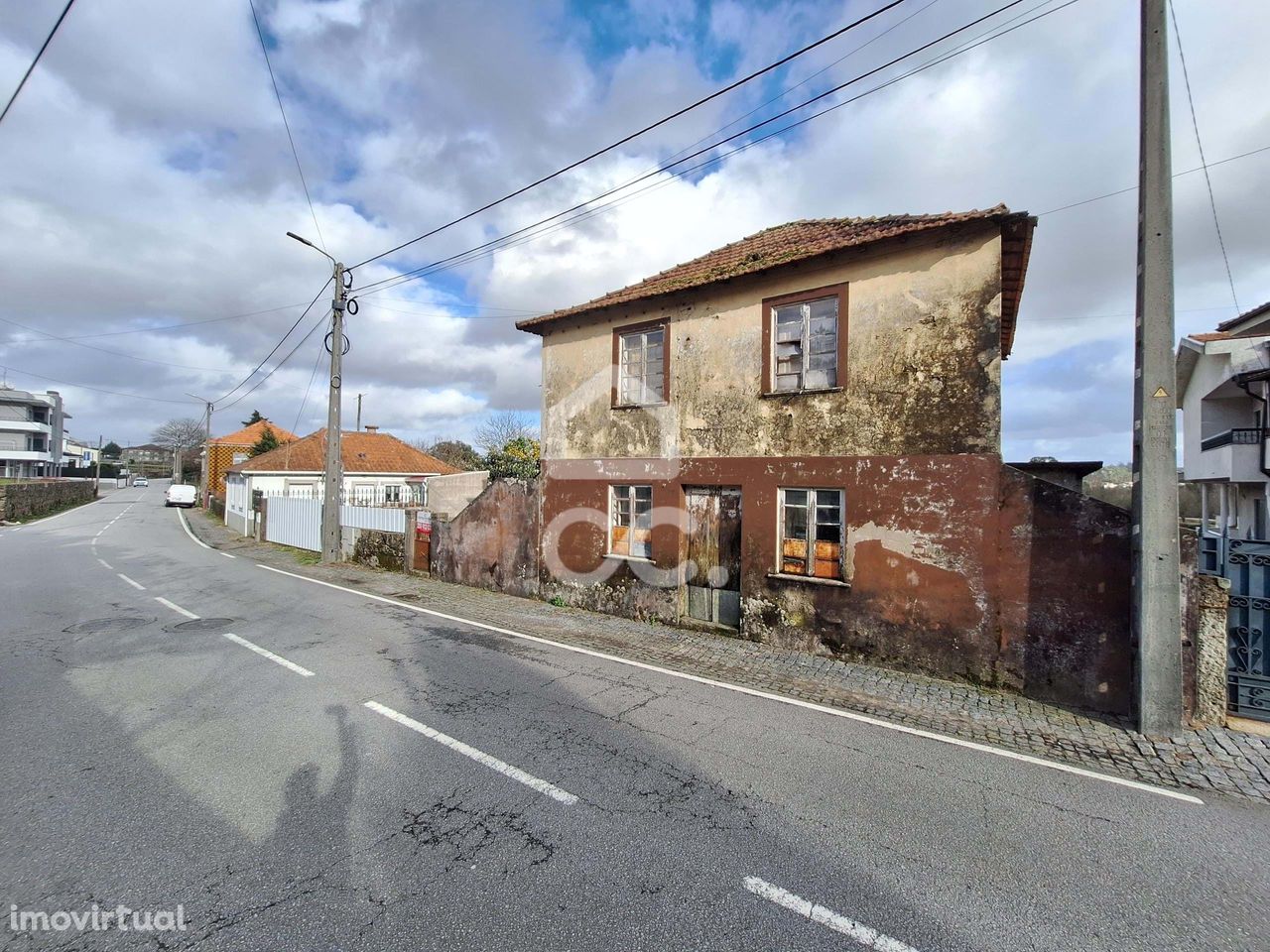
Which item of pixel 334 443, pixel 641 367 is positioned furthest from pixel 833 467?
pixel 334 443

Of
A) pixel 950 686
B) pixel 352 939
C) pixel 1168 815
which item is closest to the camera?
pixel 352 939

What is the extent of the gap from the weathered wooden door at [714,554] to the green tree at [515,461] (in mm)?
14633

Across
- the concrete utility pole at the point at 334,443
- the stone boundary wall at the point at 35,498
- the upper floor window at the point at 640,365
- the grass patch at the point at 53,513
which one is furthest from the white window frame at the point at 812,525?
the stone boundary wall at the point at 35,498

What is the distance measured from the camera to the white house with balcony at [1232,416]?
11711mm

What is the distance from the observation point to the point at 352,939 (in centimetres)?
268

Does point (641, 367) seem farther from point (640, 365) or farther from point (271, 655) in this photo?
point (271, 655)

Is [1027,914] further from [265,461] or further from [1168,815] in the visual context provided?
[265,461]

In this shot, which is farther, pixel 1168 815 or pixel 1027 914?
pixel 1168 815

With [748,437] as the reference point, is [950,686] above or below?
below

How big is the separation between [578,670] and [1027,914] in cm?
498

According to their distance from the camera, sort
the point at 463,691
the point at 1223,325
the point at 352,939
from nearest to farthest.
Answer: the point at 352,939
the point at 463,691
the point at 1223,325

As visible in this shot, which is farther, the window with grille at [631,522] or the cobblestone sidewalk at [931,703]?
the window with grille at [631,522]

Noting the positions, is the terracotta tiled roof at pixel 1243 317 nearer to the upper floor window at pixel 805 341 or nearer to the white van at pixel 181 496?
the upper floor window at pixel 805 341

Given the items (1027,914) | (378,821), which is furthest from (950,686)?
(378,821)
